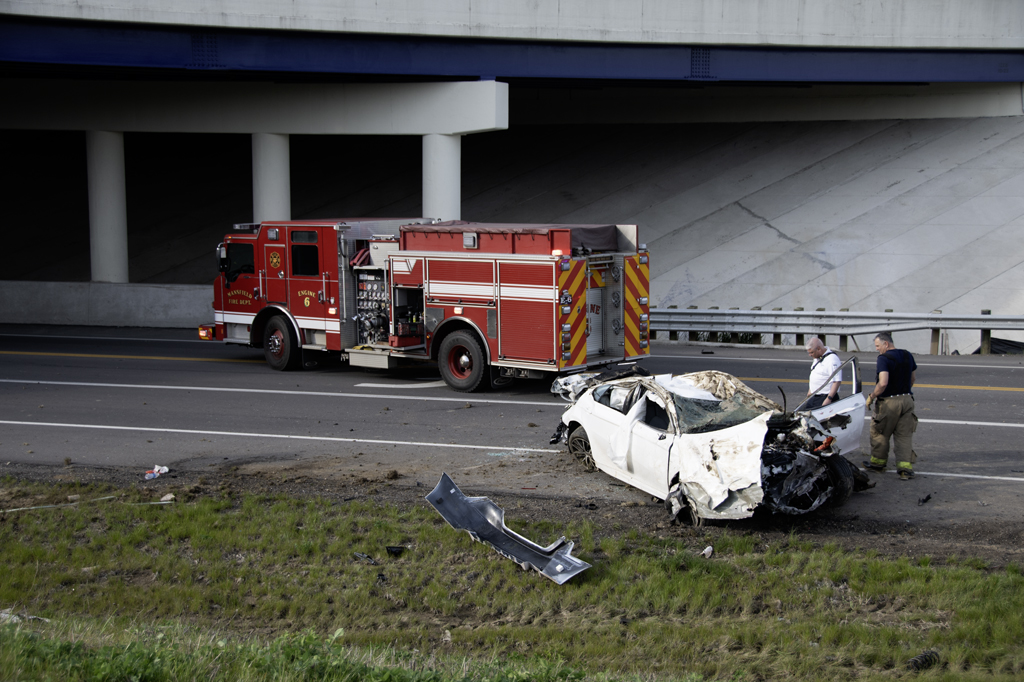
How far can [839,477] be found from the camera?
348 inches

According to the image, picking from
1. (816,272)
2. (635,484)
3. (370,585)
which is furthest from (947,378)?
(370,585)

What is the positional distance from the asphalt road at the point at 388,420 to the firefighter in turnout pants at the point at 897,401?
0.97ft

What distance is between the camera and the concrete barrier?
23.8 metres

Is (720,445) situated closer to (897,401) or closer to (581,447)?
(581,447)

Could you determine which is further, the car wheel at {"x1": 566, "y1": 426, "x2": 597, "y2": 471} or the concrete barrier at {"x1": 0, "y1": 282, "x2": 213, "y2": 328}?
the concrete barrier at {"x1": 0, "y1": 282, "x2": 213, "y2": 328}

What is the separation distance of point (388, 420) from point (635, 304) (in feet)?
14.8

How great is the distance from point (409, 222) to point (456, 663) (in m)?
12.2

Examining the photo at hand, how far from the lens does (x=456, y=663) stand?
5.91 m

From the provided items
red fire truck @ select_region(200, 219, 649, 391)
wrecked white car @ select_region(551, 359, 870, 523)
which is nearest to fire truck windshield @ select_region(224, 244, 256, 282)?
red fire truck @ select_region(200, 219, 649, 391)

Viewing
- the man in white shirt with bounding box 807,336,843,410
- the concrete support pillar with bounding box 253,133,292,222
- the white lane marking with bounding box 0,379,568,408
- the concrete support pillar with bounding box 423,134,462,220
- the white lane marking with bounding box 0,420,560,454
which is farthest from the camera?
the concrete support pillar with bounding box 253,133,292,222

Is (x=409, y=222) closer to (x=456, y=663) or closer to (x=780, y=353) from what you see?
(x=780, y=353)

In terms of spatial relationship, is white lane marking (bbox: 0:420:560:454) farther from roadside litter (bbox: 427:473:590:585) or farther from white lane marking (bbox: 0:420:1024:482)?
roadside litter (bbox: 427:473:590:585)

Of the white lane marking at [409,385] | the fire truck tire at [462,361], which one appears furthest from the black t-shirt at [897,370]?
the white lane marking at [409,385]

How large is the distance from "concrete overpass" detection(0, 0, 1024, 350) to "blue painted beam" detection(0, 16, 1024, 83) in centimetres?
5
